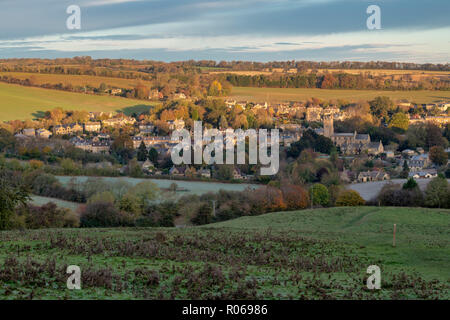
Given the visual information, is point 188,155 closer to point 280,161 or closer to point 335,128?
point 280,161

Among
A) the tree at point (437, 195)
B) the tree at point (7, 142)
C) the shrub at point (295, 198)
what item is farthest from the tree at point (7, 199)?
Answer: the tree at point (7, 142)

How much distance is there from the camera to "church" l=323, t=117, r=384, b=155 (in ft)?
298

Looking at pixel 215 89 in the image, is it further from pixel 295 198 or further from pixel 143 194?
pixel 143 194

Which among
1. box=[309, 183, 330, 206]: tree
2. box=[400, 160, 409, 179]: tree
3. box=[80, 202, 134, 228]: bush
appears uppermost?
box=[80, 202, 134, 228]: bush

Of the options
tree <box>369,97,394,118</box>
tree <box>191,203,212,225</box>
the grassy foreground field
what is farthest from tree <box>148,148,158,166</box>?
tree <box>369,97,394,118</box>

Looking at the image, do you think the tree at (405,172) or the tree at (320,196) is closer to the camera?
the tree at (320,196)

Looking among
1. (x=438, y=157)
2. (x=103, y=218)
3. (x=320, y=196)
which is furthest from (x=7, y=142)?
(x=438, y=157)

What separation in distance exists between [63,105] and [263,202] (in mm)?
82244

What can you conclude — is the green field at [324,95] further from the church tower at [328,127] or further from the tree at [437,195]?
the tree at [437,195]

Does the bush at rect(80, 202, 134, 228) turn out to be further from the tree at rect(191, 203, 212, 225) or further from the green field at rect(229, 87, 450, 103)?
the green field at rect(229, 87, 450, 103)

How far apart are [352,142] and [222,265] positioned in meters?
86.5

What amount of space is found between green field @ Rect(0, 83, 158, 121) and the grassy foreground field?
87160 mm

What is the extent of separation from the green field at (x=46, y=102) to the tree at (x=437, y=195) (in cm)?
7889

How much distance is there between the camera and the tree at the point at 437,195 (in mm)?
38750
